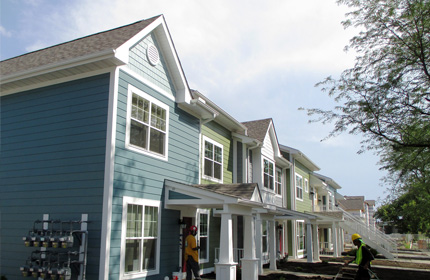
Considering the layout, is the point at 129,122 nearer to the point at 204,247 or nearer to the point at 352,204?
the point at 204,247

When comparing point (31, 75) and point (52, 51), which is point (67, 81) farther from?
point (52, 51)

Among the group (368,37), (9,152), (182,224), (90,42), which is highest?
(368,37)

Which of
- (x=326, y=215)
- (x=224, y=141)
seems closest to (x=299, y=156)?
(x=326, y=215)

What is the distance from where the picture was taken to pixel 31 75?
10.5m

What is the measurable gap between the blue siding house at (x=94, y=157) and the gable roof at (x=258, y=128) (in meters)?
7.83

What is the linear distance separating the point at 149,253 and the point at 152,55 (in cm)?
578

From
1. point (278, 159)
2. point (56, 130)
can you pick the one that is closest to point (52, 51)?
point (56, 130)

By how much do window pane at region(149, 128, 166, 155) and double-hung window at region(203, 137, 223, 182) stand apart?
10.5 feet

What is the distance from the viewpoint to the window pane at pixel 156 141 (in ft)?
36.8

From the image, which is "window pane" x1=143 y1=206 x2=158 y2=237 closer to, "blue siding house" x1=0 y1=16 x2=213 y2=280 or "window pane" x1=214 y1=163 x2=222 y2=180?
"blue siding house" x1=0 y1=16 x2=213 y2=280

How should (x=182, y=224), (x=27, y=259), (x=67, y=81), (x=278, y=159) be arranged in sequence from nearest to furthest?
(x=27, y=259) < (x=67, y=81) < (x=182, y=224) < (x=278, y=159)

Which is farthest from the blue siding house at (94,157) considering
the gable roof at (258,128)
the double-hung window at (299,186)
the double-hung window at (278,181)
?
the double-hung window at (299,186)

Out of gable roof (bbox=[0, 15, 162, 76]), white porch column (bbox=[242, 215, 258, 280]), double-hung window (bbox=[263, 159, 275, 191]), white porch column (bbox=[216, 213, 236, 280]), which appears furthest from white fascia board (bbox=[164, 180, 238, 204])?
double-hung window (bbox=[263, 159, 275, 191])

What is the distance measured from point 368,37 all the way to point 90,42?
A: 9.08m
